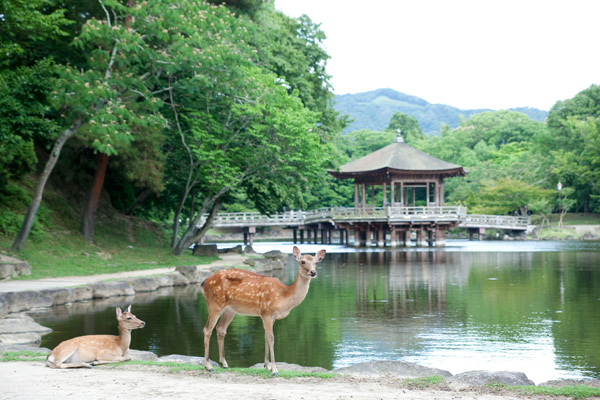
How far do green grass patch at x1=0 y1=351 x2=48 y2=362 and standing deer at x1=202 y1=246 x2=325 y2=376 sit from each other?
2145 mm

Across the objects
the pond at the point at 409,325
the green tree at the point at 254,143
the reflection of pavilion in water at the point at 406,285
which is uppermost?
the green tree at the point at 254,143

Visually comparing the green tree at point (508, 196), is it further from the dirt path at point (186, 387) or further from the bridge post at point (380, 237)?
the dirt path at point (186, 387)

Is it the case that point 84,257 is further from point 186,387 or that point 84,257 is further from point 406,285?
point 186,387

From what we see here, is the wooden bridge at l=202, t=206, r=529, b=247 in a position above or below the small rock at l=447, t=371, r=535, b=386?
above

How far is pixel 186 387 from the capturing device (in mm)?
6172

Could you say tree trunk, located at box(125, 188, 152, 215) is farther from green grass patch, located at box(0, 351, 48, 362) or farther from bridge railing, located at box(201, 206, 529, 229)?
green grass patch, located at box(0, 351, 48, 362)

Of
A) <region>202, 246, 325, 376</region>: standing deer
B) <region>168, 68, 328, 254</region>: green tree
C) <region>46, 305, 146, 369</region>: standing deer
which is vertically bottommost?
<region>46, 305, 146, 369</region>: standing deer

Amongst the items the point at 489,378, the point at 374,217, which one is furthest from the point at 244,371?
the point at 374,217

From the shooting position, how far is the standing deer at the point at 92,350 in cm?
717

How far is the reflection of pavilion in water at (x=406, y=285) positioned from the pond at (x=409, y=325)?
5cm

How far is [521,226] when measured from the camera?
56.2 meters

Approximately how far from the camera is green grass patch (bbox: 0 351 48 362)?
761 centimetres

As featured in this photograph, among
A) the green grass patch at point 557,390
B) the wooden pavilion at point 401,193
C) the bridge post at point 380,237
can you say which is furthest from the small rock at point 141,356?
the bridge post at point 380,237

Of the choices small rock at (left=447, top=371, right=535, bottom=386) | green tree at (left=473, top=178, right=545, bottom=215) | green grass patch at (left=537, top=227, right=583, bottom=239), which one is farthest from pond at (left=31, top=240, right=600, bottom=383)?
green tree at (left=473, top=178, right=545, bottom=215)
